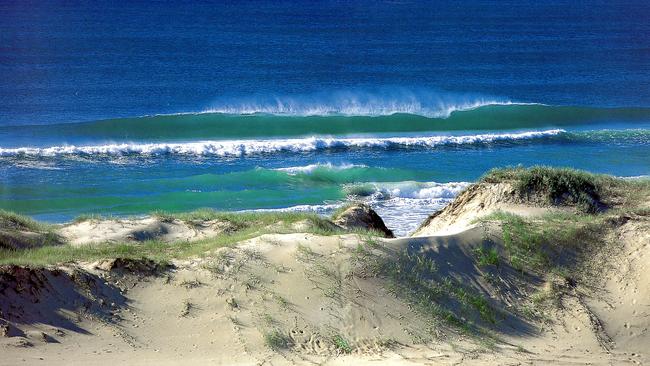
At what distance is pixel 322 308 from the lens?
11.4 meters

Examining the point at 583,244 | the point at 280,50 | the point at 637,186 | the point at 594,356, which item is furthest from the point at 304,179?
the point at 280,50

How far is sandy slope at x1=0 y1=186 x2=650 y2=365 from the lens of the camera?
10625 mm

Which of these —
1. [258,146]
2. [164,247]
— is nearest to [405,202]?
[258,146]

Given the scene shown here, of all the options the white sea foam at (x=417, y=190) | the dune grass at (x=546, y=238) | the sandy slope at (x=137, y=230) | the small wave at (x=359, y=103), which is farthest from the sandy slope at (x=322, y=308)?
the small wave at (x=359, y=103)

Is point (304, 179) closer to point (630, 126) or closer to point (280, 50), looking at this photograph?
point (630, 126)

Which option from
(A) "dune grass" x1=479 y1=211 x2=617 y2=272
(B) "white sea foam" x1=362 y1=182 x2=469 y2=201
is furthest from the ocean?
(A) "dune grass" x1=479 y1=211 x2=617 y2=272

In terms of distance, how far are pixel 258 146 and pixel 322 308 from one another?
18643mm

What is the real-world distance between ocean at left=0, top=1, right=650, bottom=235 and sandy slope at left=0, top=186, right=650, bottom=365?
27.2ft

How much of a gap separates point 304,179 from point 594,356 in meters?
15.4

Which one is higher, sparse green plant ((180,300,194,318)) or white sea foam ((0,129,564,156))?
white sea foam ((0,129,564,156))

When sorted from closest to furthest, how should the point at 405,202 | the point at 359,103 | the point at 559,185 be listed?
1. the point at 559,185
2. the point at 405,202
3. the point at 359,103

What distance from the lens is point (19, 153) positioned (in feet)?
91.1

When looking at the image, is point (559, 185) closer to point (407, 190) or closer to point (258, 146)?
point (407, 190)

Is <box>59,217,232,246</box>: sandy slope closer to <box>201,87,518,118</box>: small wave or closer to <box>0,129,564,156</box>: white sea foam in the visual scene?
<box>0,129,564,156</box>: white sea foam
